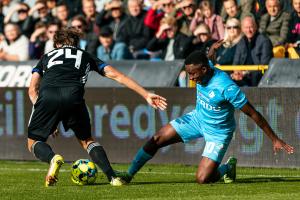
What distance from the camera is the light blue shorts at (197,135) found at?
12352 millimetres

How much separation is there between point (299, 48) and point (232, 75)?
4.32 feet

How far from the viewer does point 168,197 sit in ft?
35.1

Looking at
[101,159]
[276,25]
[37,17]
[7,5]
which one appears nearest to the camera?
[101,159]

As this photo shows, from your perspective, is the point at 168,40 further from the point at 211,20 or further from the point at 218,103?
the point at 218,103

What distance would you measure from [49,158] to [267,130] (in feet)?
8.94

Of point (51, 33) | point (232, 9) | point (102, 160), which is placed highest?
point (232, 9)

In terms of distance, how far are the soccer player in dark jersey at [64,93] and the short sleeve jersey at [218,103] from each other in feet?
3.67

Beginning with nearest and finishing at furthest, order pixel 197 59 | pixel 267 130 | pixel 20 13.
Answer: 1. pixel 267 130
2. pixel 197 59
3. pixel 20 13

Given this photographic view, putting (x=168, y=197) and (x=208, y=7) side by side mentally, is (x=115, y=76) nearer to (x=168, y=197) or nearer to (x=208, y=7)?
(x=168, y=197)

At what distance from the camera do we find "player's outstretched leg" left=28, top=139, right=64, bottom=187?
11.6 m

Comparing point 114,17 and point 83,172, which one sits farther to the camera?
point 114,17

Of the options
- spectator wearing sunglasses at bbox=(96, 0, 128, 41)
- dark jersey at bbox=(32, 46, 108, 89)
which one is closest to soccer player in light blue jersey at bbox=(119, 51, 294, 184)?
dark jersey at bbox=(32, 46, 108, 89)

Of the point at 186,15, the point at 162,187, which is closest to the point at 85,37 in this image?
the point at 186,15

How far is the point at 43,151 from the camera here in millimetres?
11984
